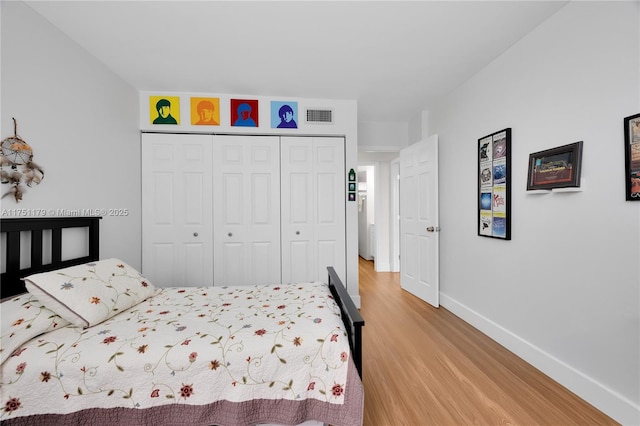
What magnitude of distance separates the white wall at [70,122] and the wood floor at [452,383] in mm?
2618

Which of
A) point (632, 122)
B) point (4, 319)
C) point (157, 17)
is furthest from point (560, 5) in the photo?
point (4, 319)

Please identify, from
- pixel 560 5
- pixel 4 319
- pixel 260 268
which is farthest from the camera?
pixel 260 268

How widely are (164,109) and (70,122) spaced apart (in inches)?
44.0

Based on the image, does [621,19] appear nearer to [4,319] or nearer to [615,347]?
[615,347]

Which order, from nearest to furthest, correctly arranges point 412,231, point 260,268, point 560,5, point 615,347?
point 615,347, point 560,5, point 260,268, point 412,231

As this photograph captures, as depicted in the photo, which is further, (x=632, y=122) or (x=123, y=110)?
(x=123, y=110)

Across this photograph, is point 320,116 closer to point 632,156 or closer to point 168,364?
point 632,156

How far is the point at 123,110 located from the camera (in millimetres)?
2781

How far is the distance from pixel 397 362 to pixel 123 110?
3493mm

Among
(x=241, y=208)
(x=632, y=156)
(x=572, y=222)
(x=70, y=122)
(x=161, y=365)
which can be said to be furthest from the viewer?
(x=241, y=208)

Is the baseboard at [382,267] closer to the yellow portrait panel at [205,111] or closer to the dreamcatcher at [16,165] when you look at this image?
the yellow portrait panel at [205,111]

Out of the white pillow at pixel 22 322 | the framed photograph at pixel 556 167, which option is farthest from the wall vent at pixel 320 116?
the white pillow at pixel 22 322

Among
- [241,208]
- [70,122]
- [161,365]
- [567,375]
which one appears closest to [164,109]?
[70,122]

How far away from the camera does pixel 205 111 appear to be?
314 cm
